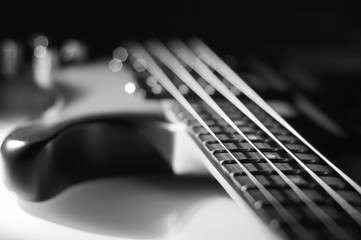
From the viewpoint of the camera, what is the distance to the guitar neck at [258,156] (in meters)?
0.49

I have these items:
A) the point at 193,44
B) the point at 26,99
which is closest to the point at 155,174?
the point at 26,99

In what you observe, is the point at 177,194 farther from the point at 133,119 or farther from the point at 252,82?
the point at 252,82

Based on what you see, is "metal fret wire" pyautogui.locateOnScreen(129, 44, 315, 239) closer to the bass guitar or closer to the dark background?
the bass guitar

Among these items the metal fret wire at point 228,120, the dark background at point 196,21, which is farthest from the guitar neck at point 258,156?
the dark background at point 196,21

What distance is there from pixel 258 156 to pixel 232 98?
0.78 feet

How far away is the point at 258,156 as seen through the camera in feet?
2.09

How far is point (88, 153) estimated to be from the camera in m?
0.77

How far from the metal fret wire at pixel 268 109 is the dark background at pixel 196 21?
19 centimetres

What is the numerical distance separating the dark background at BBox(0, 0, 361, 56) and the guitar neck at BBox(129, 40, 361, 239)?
0.44 meters

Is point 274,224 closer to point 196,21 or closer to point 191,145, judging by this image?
point 191,145

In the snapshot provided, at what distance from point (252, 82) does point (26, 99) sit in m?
0.43

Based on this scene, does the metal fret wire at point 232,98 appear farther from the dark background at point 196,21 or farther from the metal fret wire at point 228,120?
the dark background at point 196,21

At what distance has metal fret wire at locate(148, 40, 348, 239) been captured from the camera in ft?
1.59

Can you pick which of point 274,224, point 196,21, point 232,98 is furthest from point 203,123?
point 196,21
